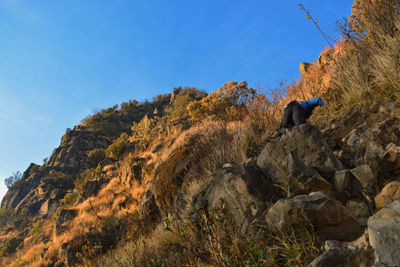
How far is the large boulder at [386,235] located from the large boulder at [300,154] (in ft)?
4.57

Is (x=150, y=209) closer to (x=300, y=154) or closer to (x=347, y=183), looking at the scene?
(x=300, y=154)

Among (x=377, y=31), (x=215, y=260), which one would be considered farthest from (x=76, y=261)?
(x=377, y=31)

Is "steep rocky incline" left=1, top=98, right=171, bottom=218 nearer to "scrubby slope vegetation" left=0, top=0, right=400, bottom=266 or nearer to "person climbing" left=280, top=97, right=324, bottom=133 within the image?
"scrubby slope vegetation" left=0, top=0, right=400, bottom=266

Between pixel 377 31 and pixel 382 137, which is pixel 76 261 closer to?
pixel 382 137

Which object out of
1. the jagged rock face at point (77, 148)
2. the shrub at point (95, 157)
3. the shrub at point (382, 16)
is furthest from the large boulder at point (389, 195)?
the jagged rock face at point (77, 148)

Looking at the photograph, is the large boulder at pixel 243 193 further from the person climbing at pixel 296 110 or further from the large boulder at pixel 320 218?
the person climbing at pixel 296 110

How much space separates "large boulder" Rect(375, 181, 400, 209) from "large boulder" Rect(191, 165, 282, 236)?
1195 mm

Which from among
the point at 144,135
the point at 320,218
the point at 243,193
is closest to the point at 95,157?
the point at 144,135

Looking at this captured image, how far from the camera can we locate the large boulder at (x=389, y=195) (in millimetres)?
2316

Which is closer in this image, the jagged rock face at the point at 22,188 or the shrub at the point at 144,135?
the shrub at the point at 144,135

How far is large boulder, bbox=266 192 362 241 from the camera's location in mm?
2338

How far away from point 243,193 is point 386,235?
183cm

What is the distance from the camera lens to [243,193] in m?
3.36

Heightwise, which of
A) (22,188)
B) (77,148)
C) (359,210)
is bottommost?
(359,210)
